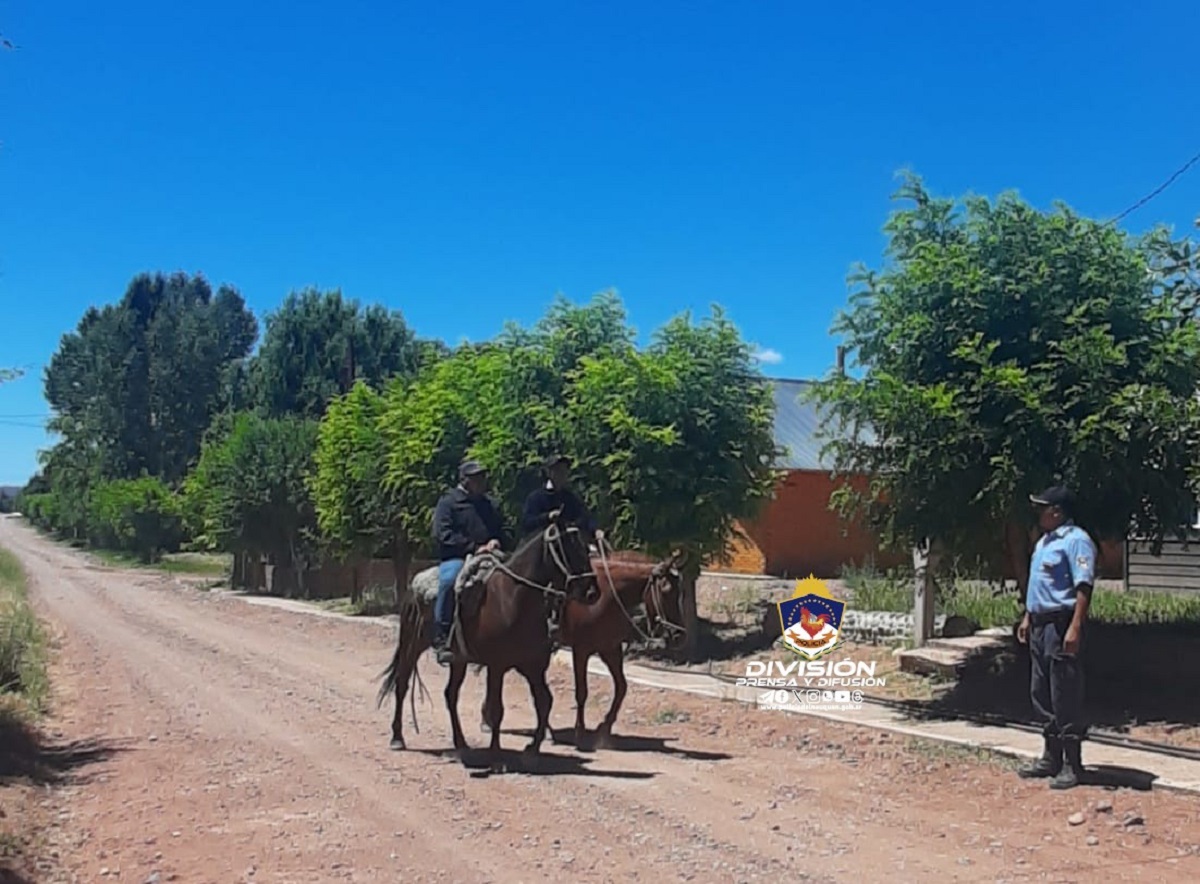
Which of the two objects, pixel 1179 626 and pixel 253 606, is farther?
pixel 253 606

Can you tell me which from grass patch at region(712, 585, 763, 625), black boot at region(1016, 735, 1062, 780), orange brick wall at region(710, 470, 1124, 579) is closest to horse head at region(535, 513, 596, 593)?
black boot at region(1016, 735, 1062, 780)

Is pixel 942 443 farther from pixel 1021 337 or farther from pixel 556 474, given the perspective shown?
pixel 556 474

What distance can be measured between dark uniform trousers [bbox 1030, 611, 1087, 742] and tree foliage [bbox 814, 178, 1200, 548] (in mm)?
2196

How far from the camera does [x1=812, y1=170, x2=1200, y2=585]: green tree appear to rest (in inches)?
441

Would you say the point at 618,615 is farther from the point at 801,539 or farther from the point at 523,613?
the point at 801,539

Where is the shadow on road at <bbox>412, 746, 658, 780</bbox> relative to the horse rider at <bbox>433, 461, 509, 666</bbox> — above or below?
below

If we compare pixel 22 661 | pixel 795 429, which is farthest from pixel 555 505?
pixel 795 429

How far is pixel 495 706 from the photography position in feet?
34.9

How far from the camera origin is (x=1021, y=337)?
12.0m

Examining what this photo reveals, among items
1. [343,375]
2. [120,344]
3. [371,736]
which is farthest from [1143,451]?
[120,344]

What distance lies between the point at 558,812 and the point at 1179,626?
28.4ft

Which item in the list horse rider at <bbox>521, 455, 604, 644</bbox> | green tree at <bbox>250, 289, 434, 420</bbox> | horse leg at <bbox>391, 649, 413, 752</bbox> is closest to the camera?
horse rider at <bbox>521, 455, 604, 644</bbox>

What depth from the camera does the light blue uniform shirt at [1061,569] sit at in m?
9.09

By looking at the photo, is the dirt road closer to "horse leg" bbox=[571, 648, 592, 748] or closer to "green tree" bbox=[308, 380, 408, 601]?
"horse leg" bbox=[571, 648, 592, 748]
